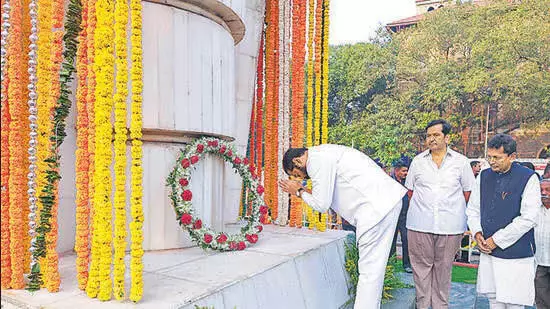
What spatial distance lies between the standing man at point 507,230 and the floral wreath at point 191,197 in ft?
7.25

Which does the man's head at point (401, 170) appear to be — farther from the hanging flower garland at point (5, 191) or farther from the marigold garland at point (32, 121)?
the hanging flower garland at point (5, 191)

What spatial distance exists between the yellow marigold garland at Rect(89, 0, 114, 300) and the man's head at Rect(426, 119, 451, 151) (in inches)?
113

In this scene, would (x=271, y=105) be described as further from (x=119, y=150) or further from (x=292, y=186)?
(x=119, y=150)

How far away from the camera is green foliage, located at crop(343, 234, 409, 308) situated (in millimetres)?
4918

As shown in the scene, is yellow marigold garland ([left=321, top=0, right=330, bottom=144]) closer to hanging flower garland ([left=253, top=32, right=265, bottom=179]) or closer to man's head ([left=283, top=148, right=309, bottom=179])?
hanging flower garland ([left=253, top=32, right=265, bottom=179])

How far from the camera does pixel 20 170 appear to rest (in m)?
2.89

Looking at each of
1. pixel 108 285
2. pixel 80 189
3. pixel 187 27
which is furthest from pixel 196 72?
pixel 108 285

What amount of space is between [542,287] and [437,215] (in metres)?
1.47

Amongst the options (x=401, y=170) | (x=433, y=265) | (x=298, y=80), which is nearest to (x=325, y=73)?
(x=298, y=80)

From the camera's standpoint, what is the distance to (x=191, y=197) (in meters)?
4.08

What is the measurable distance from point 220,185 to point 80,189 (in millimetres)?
2352

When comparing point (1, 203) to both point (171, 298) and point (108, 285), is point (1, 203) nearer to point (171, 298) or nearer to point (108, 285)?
point (108, 285)

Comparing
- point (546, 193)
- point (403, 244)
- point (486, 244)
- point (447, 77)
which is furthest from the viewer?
point (447, 77)

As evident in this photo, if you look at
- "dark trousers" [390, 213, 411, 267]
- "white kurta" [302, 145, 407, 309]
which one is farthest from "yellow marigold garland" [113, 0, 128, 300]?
"dark trousers" [390, 213, 411, 267]
